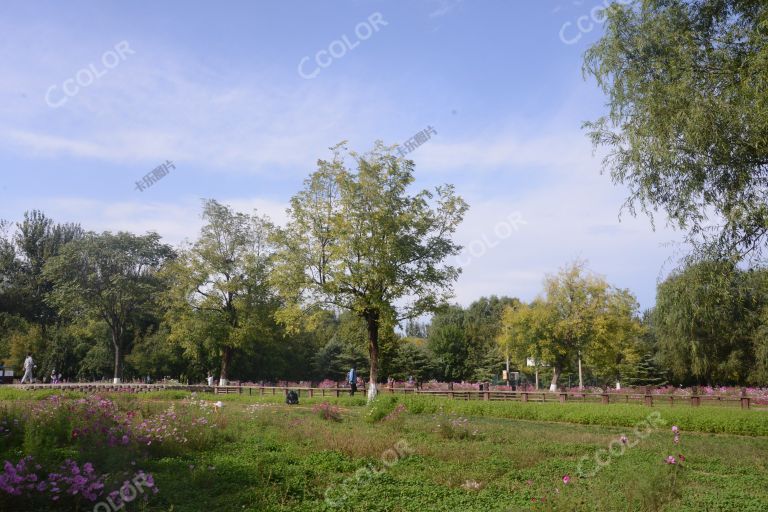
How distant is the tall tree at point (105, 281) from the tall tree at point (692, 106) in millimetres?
39207

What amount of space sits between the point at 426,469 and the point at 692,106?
30.3ft

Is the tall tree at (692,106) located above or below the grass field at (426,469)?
above

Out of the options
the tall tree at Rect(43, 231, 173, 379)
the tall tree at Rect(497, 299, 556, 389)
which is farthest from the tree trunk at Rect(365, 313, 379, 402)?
the tall tree at Rect(43, 231, 173, 379)

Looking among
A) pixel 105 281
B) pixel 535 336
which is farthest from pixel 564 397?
pixel 105 281

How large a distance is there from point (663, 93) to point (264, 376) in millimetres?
46958

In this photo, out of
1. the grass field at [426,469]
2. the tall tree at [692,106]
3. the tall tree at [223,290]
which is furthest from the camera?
the tall tree at [223,290]

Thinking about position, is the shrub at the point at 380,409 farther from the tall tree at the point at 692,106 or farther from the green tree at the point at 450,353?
the green tree at the point at 450,353

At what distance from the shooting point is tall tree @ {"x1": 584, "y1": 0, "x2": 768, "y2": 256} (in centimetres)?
1193

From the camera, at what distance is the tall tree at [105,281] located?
44.9 m

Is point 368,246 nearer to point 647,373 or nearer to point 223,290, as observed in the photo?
point 223,290

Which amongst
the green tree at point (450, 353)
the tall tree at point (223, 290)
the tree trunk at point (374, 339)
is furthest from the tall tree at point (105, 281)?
the green tree at point (450, 353)

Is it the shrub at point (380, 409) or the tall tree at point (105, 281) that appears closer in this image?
the shrub at point (380, 409)

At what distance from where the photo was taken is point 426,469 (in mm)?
9445

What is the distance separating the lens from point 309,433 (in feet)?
40.3
